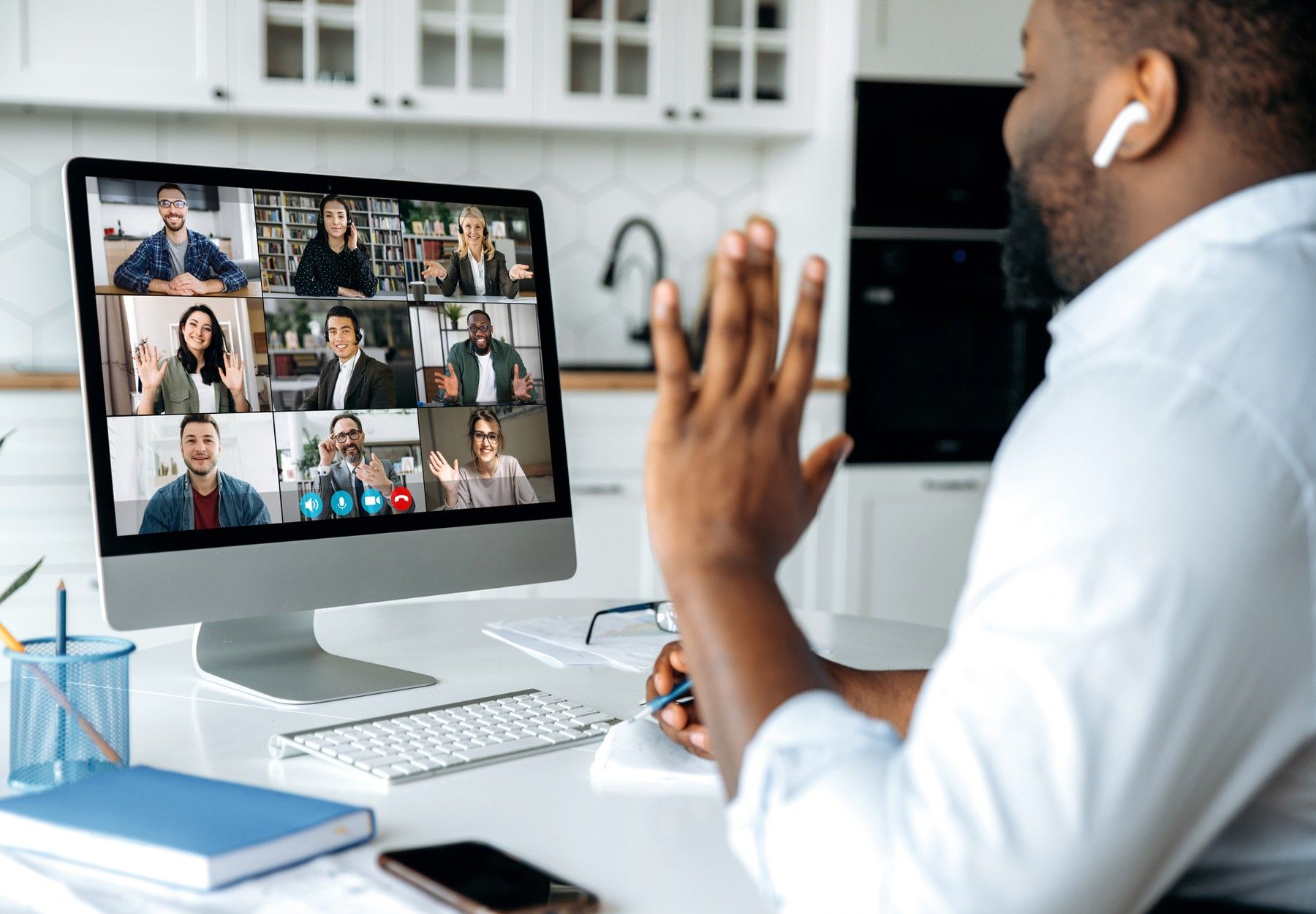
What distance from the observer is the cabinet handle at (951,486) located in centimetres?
333

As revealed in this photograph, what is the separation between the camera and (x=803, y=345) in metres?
0.71

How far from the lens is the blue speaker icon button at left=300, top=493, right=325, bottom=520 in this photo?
49.2 inches

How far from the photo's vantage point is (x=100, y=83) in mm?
3037

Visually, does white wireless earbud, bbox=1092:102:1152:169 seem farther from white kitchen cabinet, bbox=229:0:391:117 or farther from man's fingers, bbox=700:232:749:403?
white kitchen cabinet, bbox=229:0:391:117

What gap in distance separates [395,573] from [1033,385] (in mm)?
2487

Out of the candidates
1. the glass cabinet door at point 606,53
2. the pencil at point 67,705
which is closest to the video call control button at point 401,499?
the pencil at point 67,705

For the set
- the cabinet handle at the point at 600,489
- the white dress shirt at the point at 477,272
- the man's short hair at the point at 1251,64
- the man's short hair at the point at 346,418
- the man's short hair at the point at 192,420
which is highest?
the man's short hair at the point at 1251,64

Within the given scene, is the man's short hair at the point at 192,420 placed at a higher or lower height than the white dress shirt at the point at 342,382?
lower

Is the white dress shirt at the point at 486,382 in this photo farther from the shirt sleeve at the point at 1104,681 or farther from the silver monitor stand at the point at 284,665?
the shirt sleeve at the point at 1104,681

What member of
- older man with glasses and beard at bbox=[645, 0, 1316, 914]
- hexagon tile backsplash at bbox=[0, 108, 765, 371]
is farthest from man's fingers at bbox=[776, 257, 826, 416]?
hexagon tile backsplash at bbox=[0, 108, 765, 371]

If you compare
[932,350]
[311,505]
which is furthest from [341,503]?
[932,350]

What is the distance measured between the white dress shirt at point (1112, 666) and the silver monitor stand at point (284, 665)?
0.71 metres

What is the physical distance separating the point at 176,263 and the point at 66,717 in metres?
0.46

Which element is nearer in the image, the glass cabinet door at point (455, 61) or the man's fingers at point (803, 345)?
the man's fingers at point (803, 345)
